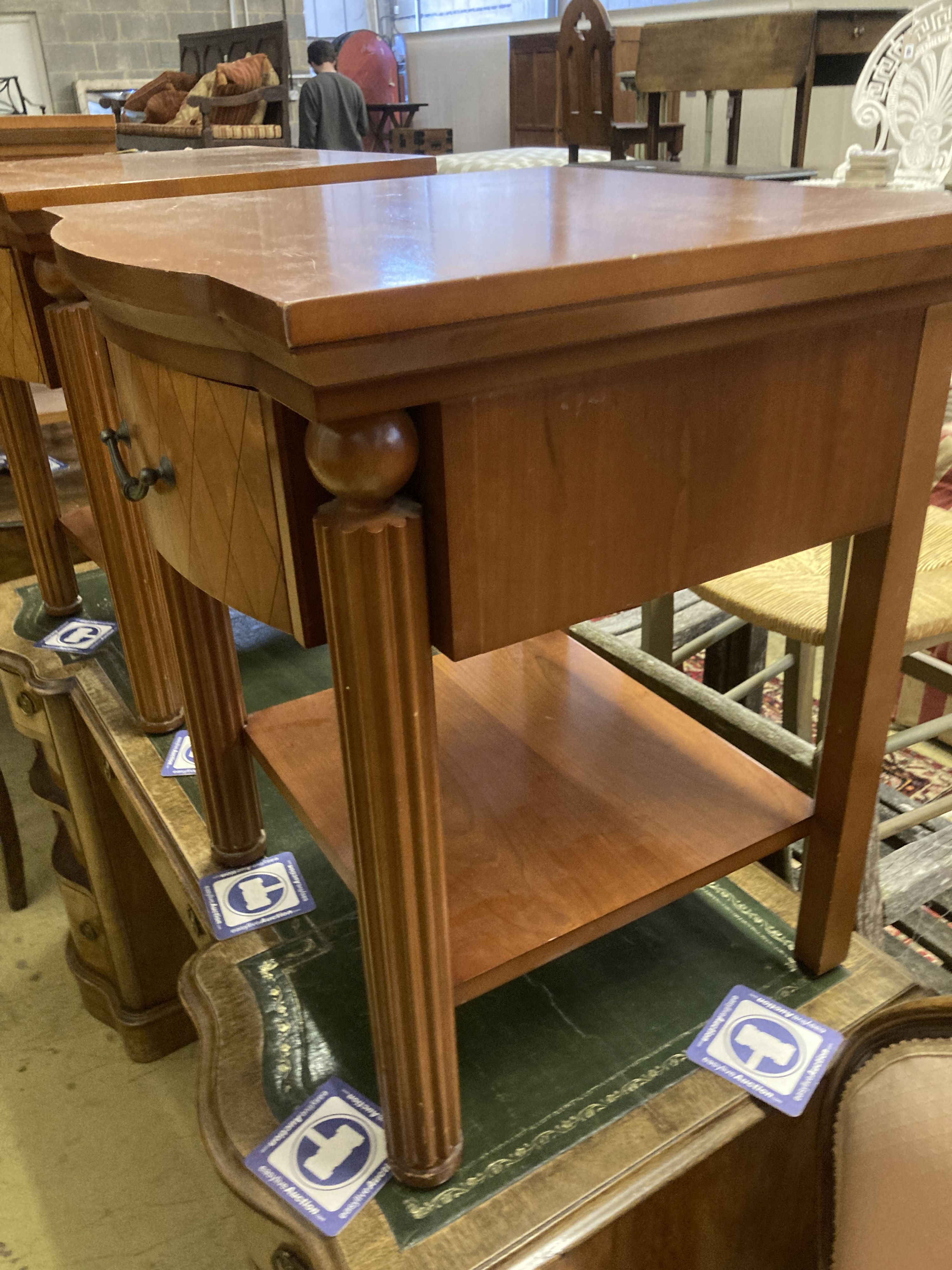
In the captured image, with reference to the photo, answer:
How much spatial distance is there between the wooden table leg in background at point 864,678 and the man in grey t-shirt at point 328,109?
20.9ft

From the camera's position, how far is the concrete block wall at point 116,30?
331 inches

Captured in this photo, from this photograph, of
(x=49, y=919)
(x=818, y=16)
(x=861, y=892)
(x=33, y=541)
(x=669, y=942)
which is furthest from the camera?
(x=818, y=16)

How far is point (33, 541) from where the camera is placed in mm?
1399

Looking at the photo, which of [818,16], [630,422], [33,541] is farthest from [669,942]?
[818,16]

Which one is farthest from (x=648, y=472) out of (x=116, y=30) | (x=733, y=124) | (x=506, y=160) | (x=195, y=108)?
(x=116, y=30)

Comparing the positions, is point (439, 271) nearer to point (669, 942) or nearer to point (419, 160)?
point (669, 942)

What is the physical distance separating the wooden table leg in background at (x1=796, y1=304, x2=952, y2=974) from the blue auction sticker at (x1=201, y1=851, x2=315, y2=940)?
0.47m

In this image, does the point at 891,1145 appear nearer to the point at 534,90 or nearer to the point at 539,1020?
the point at 539,1020

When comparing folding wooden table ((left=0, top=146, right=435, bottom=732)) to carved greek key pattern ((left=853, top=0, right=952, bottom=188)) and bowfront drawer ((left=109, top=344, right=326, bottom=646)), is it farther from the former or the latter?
carved greek key pattern ((left=853, top=0, right=952, bottom=188))

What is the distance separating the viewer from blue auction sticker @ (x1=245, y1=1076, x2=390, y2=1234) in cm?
68

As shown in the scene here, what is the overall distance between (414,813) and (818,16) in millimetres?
3125

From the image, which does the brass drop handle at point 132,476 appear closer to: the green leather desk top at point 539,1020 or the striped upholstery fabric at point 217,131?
the green leather desk top at point 539,1020

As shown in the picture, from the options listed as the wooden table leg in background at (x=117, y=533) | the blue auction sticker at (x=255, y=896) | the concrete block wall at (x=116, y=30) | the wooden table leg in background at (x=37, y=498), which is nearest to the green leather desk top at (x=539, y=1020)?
the blue auction sticker at (x=255, y=896)

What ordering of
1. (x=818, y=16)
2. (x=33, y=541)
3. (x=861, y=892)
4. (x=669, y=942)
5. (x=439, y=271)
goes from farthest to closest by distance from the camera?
(x=818, y=16) → (x=33, y=541) → (x=861, y=892) → (x=669, y=942) → (x=439, y=271)
